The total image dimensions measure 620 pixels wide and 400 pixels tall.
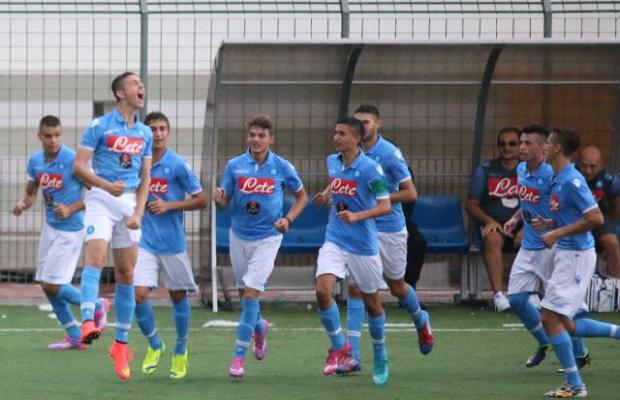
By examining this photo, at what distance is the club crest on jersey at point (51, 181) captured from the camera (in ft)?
42.2

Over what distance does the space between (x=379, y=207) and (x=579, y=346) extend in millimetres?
1811

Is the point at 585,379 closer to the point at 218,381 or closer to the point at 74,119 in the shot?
the point at 218,381

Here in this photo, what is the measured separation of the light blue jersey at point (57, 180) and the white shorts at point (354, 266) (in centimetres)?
290

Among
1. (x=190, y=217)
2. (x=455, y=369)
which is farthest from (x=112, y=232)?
(x=190, y=217)

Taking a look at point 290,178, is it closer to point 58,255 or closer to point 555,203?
point 555,203

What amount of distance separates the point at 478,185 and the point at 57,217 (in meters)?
4.79

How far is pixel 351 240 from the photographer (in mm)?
10891

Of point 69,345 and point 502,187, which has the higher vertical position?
point 502,187

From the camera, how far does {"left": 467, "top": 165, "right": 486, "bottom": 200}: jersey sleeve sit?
51.7 feet

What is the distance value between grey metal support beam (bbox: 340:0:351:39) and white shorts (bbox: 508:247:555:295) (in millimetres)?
5281

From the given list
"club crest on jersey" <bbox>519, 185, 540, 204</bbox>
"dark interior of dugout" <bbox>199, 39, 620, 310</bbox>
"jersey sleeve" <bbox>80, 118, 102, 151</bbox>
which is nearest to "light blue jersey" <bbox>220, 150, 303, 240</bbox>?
"jersey sleeve" <bbox>80, 118, 102, 151</bbox>

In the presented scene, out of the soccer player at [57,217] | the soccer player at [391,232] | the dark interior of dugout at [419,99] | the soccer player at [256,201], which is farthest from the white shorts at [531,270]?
the dark interior of dugout at [419,99]

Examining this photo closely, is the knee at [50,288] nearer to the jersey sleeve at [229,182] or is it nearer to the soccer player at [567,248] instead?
the jersey sleeve at [229,182]

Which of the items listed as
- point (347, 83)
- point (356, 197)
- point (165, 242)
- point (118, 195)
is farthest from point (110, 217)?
point (347, 83)
